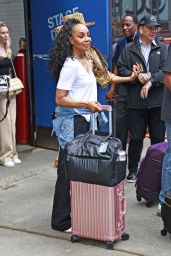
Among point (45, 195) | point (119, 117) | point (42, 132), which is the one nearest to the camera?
point (45, 195)

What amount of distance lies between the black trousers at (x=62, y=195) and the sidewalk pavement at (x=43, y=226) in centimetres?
9

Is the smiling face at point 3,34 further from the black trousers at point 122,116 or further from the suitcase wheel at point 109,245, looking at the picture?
the suitcase wheel at point 109,245

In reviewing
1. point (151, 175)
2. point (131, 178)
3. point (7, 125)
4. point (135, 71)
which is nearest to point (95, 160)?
point (151, 175)

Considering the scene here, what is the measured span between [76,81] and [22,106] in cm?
353

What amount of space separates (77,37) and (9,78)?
2447 mm

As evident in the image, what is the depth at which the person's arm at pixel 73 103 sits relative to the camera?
402 centimetres

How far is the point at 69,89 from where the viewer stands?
4.17m

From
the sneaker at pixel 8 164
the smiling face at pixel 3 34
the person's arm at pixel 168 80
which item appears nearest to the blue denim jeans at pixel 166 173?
the person's arm at pixel 168 80

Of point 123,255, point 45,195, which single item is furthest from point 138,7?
point 123,255

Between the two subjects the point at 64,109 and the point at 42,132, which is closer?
the point at 64,109

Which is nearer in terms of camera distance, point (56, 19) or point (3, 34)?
point (3, 34)

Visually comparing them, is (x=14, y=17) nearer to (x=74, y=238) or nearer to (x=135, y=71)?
(x=135, y=71)

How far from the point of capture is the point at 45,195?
5.55 metres

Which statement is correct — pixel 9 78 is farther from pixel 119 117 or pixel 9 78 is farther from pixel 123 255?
pixel 123 255
